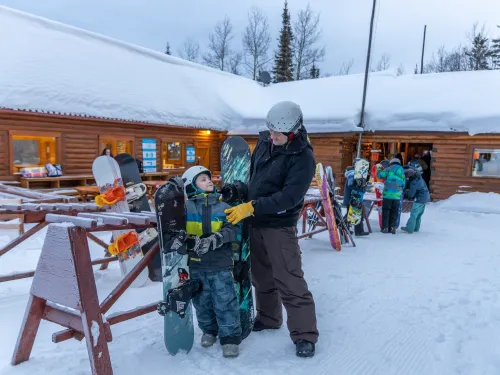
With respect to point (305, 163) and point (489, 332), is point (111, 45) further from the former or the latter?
point (489, 332)

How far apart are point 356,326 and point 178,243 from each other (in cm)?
183

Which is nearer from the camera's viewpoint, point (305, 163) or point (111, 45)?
point (305, 163)

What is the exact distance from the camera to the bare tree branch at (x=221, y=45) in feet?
122

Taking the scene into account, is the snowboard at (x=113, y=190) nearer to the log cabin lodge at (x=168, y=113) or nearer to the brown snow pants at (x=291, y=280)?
the brown snow pants at (x=291, y=280)

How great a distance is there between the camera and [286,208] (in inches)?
103

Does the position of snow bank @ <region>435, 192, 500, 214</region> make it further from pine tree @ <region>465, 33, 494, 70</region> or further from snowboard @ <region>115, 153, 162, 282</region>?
pine tree @ <region>465, 33, 494, 70</region>

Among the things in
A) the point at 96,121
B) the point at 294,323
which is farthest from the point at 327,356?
the point at 96,121

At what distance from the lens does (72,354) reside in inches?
103

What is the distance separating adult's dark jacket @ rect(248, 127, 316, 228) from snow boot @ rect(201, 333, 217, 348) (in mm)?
917

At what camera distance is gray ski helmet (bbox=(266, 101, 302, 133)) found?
2.67m

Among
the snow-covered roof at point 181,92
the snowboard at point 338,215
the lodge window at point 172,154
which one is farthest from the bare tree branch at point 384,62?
the snowboard at point 338,215

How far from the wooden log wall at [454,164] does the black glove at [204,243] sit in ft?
38.8

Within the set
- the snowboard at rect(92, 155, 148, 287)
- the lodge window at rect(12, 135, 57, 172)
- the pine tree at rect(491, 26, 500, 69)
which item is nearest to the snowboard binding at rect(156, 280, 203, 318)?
the snowboard at rect(92, 155, 148, 287)

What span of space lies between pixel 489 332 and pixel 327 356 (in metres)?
1.54
